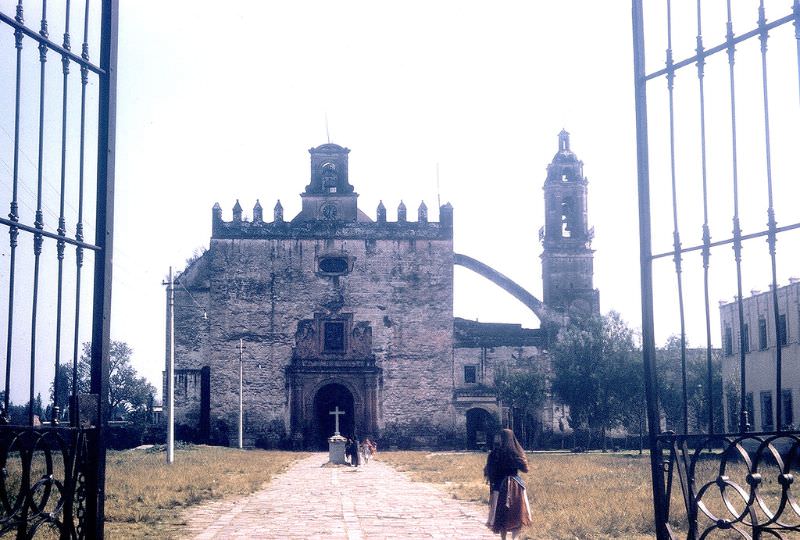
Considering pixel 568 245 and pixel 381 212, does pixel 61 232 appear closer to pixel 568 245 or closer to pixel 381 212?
pixel 381 212

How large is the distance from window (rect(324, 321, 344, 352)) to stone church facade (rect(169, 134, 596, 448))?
0.18 ft

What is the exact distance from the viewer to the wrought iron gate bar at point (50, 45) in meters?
5.09

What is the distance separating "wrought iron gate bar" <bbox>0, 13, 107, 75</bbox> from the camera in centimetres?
509

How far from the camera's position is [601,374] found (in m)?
38.3

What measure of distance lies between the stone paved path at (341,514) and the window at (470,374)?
22.5 metres

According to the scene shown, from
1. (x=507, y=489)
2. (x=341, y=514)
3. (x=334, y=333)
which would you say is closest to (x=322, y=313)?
(x=334, y=333)

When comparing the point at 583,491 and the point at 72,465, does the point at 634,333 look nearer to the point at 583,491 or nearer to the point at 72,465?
→ the point at 583,491

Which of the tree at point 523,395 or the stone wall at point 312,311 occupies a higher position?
the stone wall at point 312,311

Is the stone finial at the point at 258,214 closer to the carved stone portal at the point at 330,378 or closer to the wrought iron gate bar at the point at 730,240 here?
the carved stone portal at the point at 330,378

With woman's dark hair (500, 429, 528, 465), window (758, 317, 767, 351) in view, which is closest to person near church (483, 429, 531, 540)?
woman's dark hair (500, 429, 528, 465)

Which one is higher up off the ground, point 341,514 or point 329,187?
point 329,187

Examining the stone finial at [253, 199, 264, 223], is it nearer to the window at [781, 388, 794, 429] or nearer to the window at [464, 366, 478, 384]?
the window at [464, 366, 478, 384]

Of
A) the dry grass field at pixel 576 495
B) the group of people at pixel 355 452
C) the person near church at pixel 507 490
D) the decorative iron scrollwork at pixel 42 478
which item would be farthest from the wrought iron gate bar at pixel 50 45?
the group of people at pixel 355 452

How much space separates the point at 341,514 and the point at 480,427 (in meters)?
29.7
